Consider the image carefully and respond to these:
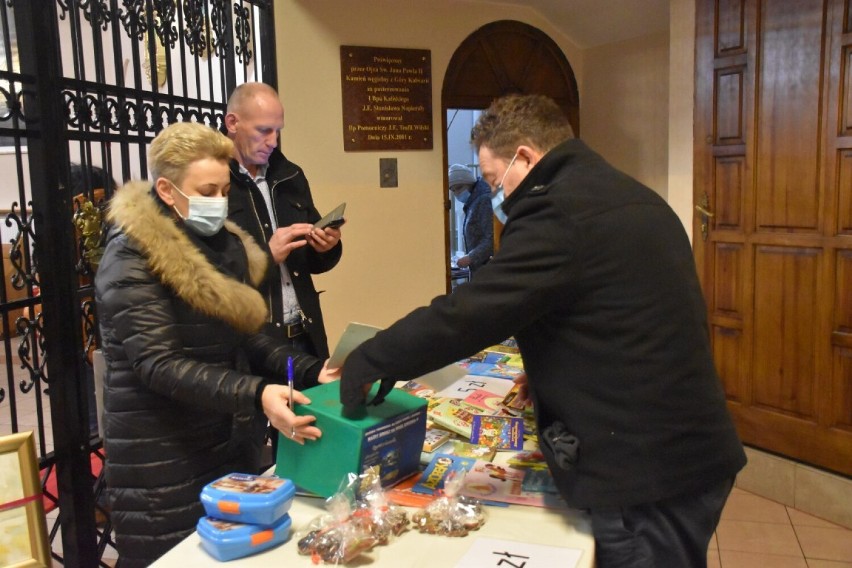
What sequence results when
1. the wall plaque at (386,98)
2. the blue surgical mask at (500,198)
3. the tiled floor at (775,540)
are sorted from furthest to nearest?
the wall plaque at (386,98) < the tiled floor at (775,540) < the blue surgical mask at (500,198)

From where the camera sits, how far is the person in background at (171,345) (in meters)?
1.53

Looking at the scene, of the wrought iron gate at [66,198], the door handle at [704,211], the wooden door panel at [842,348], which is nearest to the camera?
the wrought iron gate at [66,198]

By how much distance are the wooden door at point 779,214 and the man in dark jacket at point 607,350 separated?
1910 millimetres

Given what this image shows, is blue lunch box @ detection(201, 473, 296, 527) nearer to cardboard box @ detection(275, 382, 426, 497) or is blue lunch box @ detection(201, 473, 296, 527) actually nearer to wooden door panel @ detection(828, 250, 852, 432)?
cardboard box @ detection(275, 382, 426, 497)

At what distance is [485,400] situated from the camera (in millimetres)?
1955

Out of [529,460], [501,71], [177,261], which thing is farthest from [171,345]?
[501,71]

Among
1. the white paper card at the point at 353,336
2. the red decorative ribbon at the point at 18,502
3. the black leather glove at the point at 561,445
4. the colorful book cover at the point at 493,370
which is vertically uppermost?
the white paper card at the point at 353,336

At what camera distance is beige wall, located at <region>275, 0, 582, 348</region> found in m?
3.63

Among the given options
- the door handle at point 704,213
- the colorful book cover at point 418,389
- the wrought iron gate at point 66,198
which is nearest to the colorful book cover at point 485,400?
the colorful book cover at point 418,389

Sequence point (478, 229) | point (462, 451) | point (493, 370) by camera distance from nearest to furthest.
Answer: point (462, 451)
point (493, 370)
point (478, 229)

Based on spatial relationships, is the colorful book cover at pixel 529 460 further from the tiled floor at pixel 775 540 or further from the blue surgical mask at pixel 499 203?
the tiled floor at pixel 775 540

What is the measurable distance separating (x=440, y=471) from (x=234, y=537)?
0.49 m

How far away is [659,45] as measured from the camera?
4.21 meters

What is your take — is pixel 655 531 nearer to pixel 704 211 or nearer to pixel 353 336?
pixel 353 336
